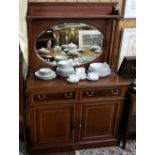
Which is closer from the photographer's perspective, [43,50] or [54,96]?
[54,96]

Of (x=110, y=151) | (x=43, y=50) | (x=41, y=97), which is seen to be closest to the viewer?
(x=41, y=97)

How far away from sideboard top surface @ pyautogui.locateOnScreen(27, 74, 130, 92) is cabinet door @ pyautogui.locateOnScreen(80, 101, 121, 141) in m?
0.19

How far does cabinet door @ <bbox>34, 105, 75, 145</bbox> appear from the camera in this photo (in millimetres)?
1919

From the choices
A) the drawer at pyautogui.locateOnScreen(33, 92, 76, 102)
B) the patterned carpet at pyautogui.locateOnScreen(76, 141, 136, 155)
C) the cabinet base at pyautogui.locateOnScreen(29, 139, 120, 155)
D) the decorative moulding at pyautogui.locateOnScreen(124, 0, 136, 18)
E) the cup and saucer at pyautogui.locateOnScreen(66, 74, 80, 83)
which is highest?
the decorative moulding at pyautogui.locateOnScreen(124, 0, 136, 18)

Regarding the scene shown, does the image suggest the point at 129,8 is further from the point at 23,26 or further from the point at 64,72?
the point at 23,26

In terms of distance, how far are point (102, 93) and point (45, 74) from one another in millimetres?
546

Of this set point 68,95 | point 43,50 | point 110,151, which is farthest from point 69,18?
point 110,151

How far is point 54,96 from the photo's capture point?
1.87 metres

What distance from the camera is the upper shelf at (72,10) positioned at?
190 centimetres

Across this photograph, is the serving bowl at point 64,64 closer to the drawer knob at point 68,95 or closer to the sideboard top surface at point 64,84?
the sideboard top surface at point 64,84

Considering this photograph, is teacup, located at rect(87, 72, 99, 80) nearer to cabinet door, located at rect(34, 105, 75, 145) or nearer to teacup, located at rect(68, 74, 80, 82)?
teacup, located at rect(68, 74, 80, 82)

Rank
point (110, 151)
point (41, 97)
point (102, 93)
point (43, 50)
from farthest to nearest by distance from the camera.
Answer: point (110, 151)
point (43, 50)
point (102, 93)
point (41, 97)

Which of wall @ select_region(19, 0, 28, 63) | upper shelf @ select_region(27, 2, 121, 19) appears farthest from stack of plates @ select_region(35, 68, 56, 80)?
upper shelf @ select_region(27, 2, 121, 19)

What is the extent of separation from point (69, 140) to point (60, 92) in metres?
0.55
